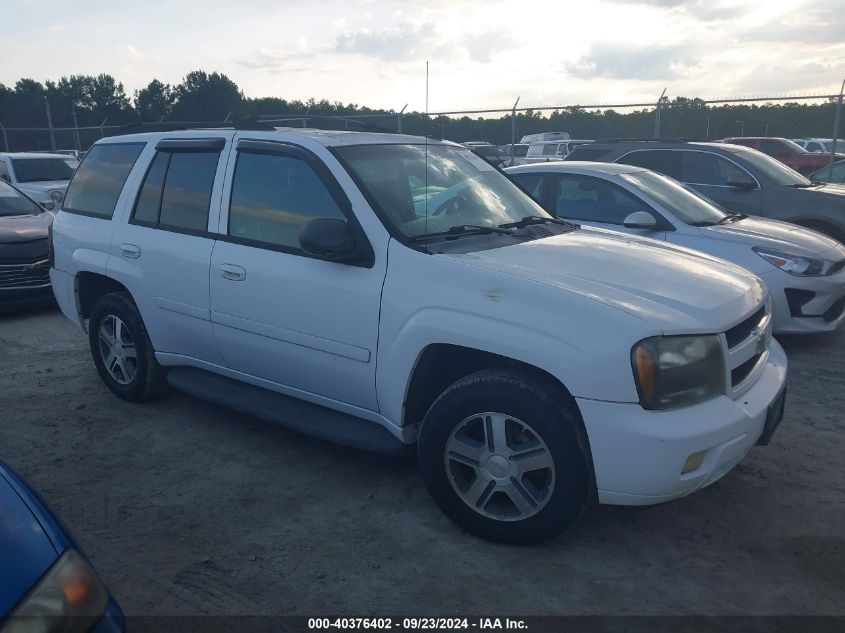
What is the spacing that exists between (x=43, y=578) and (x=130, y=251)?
10.8 feet

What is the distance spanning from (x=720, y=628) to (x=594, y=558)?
2.00 ft

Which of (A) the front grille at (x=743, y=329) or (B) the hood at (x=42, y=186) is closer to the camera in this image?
(A) the front grille at (x=743, y=329)

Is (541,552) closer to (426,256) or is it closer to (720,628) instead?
(720,628)

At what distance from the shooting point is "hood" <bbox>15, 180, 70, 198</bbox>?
12529 mm

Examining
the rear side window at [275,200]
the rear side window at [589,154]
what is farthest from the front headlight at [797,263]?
the rear side window at [275,200]

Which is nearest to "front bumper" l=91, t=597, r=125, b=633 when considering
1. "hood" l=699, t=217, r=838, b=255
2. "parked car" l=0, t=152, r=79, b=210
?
"hood" l=699, t=217, r=838, b=255

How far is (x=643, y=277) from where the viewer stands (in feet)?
11.2

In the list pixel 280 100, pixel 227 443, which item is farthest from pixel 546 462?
pixel 280 100

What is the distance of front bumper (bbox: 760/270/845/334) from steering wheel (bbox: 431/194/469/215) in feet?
10.5

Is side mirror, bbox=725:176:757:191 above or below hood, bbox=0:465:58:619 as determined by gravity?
above

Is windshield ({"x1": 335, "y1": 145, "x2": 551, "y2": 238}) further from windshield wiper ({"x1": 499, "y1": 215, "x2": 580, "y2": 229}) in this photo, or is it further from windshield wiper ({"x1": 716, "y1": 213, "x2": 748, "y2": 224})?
windshield wiper ({"x1": 716, "y1": 213, "x2": 748, "y2": 224})

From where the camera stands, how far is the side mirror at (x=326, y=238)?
3506 mm

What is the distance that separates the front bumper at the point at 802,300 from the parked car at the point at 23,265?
7187mm

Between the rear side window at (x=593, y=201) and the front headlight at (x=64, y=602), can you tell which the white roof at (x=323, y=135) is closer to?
the rear side window at (x=593, y=201)
